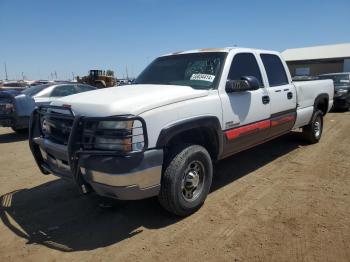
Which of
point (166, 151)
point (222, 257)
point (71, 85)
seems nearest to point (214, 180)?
point (166, 151)

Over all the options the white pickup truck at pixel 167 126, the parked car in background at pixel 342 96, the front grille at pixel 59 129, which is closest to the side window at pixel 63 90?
the white pickup truck at pixel 167 126

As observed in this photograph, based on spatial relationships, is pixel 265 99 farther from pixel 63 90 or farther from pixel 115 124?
pixel 63 90

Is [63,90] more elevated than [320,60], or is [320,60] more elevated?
[320,60]

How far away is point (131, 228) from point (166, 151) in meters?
0.93

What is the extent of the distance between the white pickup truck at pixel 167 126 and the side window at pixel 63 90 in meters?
5.64

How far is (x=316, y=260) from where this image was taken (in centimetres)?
294

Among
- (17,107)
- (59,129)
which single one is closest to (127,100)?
(59,129)

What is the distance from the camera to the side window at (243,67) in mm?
4625

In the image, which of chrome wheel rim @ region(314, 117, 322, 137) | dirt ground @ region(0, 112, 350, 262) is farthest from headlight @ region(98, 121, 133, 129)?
chrome wheel rim @ region(314, 117, 322, 137)

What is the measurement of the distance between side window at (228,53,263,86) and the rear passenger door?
31 cm

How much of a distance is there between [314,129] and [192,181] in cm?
435

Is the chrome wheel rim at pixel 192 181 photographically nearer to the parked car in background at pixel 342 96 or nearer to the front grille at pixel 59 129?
the front grille at pixel 59 129

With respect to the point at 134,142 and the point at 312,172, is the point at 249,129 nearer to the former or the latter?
the point at 312,172

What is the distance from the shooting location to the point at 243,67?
486cm
